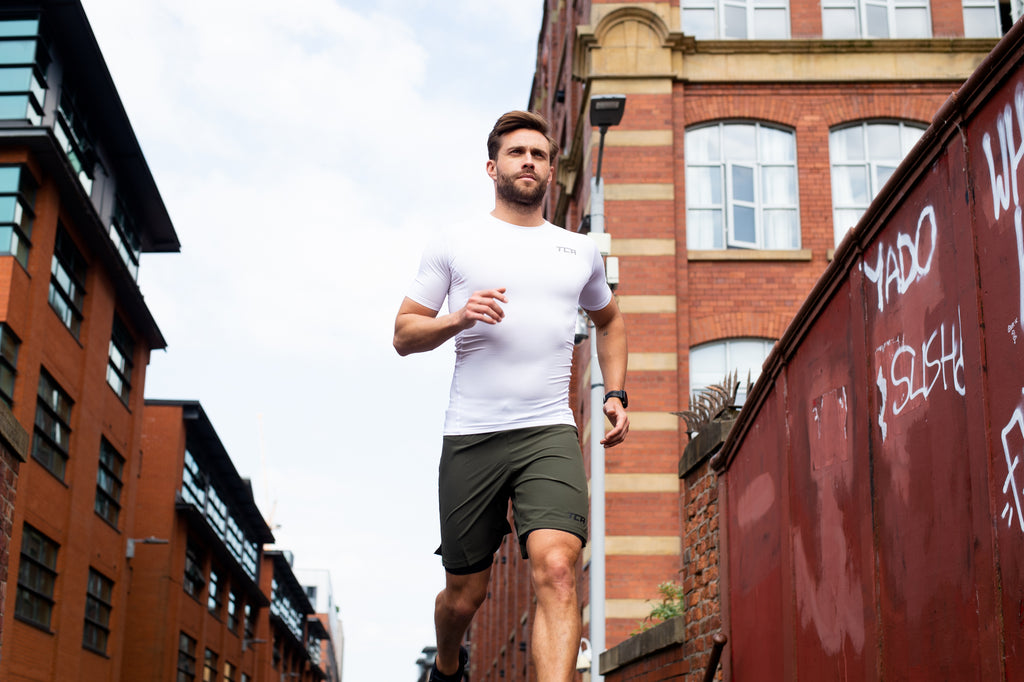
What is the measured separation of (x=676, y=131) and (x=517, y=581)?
1981cm

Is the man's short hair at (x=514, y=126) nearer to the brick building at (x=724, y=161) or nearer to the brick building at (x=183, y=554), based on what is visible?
the brick building at (x=724, y=161)

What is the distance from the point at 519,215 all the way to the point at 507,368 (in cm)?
61

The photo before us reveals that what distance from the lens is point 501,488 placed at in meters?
4.64

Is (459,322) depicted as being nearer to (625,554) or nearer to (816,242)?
(625,554)

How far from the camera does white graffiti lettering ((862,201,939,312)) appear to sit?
528 cm

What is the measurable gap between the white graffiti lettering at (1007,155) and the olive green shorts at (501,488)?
71.4 inches

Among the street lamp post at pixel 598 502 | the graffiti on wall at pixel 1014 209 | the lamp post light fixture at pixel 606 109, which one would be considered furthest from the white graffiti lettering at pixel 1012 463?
the lamp post light fixture at pixel 606 109

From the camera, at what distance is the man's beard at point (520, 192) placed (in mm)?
4738

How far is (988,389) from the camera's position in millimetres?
4617

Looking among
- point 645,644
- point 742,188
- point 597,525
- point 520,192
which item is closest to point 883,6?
point 742,188

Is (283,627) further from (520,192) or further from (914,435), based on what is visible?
(520,192)

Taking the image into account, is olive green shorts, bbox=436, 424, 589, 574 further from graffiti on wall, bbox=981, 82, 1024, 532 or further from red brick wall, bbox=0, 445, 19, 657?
red brick wall, bbox=0, 445, 19, 657

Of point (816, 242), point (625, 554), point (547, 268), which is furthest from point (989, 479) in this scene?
point (816, 242)

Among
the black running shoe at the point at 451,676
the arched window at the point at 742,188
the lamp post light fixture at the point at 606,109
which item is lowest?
the black running shoe at the point at 451,676
